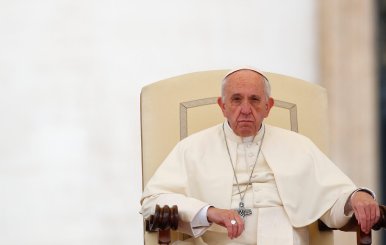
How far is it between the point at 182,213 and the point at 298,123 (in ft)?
3.05

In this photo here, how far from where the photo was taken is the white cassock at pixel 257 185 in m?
3.44

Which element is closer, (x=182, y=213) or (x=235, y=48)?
(x=182, y=213)

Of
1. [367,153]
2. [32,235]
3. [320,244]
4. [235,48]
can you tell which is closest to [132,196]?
[32,235]

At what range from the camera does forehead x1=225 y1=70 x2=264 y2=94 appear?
11.4ft

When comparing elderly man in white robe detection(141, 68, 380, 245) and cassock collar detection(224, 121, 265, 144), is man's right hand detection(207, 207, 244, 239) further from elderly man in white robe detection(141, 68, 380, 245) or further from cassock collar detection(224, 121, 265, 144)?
cassock collar detection(224, 121, 265, 144)

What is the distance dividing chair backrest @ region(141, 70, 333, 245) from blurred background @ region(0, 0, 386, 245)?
1.42m

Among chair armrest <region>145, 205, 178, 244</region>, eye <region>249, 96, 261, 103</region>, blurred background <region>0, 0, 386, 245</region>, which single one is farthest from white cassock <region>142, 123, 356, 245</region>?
blurred background <region>0, 0, 386, 245</region>

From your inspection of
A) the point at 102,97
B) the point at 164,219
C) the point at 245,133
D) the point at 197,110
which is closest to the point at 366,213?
the point at 245,133

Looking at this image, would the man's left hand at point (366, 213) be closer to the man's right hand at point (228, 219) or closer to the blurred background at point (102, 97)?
the man's right hand at point (228, 219)

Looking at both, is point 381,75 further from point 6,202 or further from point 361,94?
point 6,202

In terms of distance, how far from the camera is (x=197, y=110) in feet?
13.0

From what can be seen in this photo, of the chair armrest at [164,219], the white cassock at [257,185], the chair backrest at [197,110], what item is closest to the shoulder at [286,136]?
the white cassock at [257,185]

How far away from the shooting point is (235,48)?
554cm

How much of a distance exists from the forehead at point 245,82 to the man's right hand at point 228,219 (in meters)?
0.50
